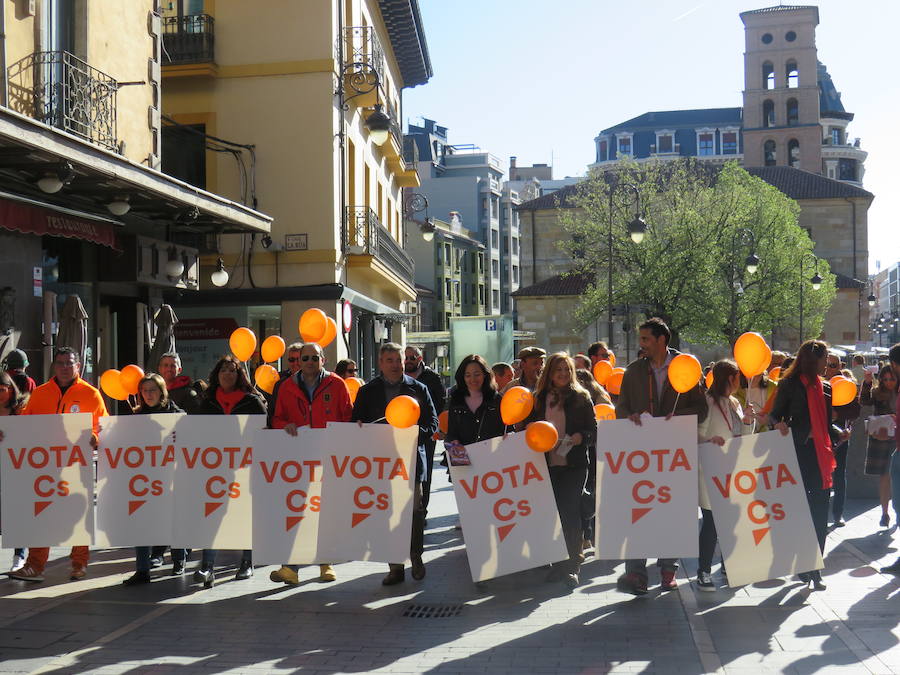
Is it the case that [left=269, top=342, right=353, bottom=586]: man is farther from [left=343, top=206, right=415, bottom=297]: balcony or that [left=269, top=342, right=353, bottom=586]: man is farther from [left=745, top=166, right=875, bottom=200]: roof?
[left=745, top=166, right=875, bottom=200]: roof

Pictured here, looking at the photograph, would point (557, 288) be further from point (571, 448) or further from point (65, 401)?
point (65, 401)

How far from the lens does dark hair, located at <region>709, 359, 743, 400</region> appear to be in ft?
27.7

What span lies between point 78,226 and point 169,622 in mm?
7424

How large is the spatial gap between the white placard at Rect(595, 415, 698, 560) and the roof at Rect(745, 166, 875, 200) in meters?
71.2

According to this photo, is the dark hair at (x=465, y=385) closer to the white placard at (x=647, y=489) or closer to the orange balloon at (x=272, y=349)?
the white placard at (x=647, y=489)

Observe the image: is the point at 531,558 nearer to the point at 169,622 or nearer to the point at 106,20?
the point at 169,622

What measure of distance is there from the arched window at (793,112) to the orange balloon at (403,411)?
284 ft

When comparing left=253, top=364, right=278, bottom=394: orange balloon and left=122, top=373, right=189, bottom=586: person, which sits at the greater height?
left=253, top=364, right=278, bottom=394: orange balloon

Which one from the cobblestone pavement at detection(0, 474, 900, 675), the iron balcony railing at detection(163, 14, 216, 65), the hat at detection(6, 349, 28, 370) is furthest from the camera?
the iron balcony railing at detection(163, 14, 216, 65)

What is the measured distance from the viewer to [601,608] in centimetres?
764

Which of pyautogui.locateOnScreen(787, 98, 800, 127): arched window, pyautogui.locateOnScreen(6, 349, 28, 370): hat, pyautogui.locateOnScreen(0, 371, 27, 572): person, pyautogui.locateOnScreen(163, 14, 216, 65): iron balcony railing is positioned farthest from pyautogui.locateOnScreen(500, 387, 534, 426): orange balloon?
pyautogui.locateOnScreen(787, 98, 800, 127): arched window

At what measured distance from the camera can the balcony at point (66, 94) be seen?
11914mm

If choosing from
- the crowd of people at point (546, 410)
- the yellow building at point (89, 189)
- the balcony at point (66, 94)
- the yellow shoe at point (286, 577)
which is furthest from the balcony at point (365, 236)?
the yellow shoe at point (286, 577)

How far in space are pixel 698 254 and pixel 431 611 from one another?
45803 mm
